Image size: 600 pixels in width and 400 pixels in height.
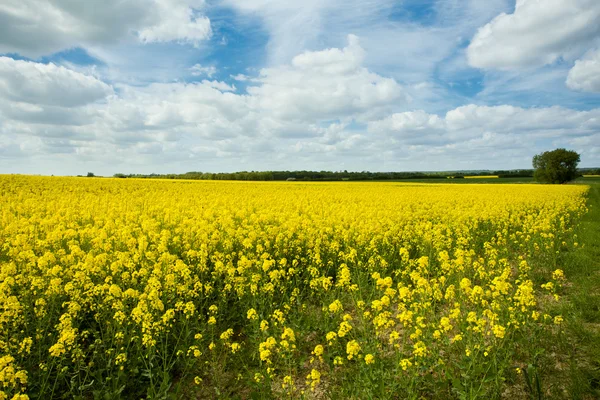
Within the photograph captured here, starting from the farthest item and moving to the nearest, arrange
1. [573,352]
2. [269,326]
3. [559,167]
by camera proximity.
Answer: [559,167] → [269,326] → [573,352]

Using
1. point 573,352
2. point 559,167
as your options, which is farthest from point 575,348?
point 559,167

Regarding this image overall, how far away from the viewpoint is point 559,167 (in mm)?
76750

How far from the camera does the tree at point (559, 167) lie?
76062 mm

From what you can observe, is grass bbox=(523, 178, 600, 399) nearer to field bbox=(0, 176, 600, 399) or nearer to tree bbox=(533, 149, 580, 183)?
field bbox=(0, 176, 600, 399)

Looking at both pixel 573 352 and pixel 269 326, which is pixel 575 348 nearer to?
pixel 573 352

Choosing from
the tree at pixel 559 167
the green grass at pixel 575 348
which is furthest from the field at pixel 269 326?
the tree at pixel 559 167

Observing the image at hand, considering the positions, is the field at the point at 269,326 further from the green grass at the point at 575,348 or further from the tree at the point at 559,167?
the tree at the point at 559,167

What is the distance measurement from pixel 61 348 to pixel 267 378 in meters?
2.35

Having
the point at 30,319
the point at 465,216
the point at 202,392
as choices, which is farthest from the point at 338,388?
the point at 465,216

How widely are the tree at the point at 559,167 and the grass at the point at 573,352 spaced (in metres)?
82.9

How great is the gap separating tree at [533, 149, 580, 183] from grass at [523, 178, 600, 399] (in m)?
82.9

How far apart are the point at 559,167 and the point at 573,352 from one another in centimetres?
8884

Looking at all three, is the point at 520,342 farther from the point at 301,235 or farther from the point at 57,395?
the point at 57,395

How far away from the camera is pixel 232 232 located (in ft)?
29.8
